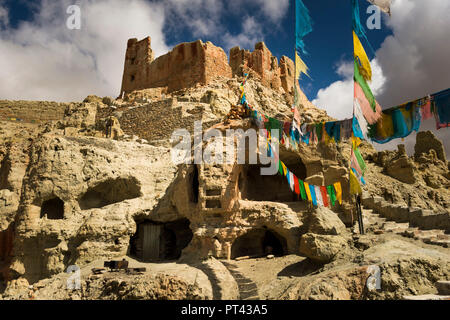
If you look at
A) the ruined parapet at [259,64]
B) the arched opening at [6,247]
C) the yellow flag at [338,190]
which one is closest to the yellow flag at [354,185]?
the yellow flag at [338,190]

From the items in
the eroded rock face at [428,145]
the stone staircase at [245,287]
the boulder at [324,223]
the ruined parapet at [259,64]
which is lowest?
the stone staircase at [245,287]

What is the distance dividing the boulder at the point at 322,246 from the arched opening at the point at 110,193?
8340 mm

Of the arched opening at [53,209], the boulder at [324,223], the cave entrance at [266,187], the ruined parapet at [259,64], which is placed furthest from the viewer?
the ruined parapet at [259,64]

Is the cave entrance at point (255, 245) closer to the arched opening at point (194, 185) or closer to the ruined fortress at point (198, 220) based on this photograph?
the ruined fortress at point (198, 220)

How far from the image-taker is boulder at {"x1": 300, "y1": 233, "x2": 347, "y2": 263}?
895 cm

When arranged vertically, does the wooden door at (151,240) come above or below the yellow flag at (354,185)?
below

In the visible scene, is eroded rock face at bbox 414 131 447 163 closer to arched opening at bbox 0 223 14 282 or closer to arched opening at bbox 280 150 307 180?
arched opening at bbox 280 150 307 180

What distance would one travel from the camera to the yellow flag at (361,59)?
8539 mm

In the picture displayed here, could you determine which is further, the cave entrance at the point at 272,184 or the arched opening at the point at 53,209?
the cave entrance at the point at 272,184
